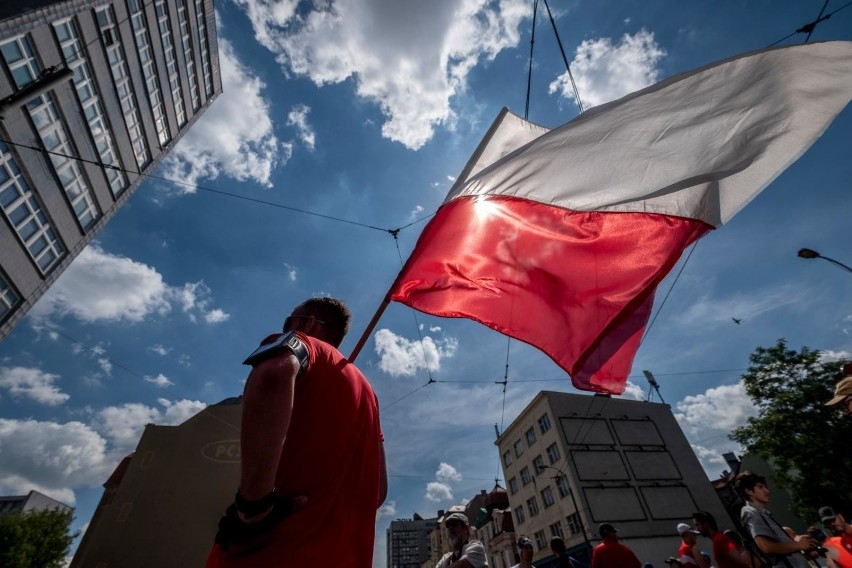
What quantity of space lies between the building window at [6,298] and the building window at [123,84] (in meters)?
12.1

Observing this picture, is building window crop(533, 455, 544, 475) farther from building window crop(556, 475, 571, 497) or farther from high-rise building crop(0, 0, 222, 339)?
high-rise building crop(0, 0, 222, 339)

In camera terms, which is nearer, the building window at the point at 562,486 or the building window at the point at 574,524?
the building window at the point at 574,524

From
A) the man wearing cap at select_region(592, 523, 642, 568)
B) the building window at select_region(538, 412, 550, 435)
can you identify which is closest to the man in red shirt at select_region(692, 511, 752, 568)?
the man wearing cap at select_region(592, 523, 642, 568)

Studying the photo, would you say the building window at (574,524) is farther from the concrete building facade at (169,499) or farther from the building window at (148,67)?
the building window at (148,67)

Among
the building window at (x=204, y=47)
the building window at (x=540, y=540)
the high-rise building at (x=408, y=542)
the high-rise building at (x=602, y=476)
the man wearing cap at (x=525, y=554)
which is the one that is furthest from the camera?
the high-rise building at (x=408, y=542)

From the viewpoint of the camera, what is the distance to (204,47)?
106 feet

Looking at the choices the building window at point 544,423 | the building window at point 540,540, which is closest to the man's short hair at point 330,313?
the building window at point 544,423

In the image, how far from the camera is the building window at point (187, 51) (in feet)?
92.5

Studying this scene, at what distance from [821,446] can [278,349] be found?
33.4 m

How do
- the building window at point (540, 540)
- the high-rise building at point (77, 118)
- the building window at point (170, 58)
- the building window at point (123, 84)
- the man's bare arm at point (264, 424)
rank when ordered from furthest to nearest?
the building window at point (540, 540) < the building window at point (170, 58) < the building window at point (123, 84) < the high-rise building at point (77, 118) < the man's bare arm at point (264, 424)

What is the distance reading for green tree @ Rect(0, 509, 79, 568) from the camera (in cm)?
2692

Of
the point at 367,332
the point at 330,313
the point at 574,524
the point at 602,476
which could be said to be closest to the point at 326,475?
the point at 330,313

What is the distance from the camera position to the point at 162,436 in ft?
41.6

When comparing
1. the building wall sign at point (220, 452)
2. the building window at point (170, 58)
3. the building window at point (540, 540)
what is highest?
the building window at point (170, 58)
